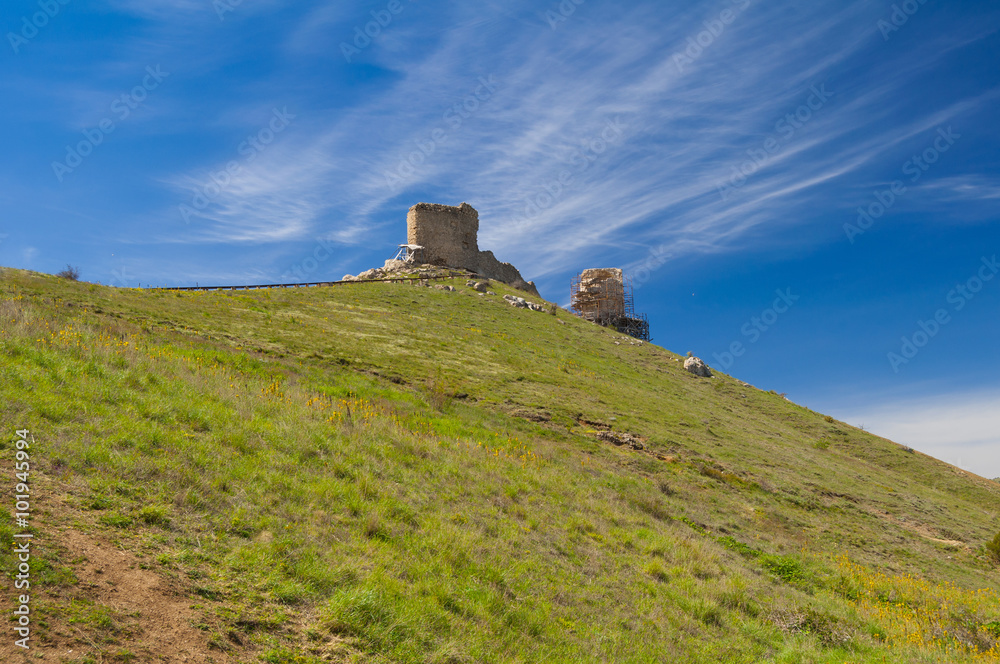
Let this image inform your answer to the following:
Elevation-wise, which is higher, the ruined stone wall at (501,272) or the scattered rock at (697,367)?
the ruined stone wall at (501,272)

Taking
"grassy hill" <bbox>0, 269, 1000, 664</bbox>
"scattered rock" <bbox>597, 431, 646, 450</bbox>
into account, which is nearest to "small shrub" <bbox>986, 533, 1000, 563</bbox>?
"grassy hill" <bbox>0, 269, 1000, 664</bbox>

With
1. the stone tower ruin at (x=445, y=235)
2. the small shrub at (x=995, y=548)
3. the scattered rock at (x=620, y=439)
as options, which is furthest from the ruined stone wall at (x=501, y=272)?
the small shrub at (x=995, y=548)

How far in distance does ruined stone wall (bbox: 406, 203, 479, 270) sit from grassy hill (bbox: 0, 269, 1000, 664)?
3499 centimetres

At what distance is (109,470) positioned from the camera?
A: 6.98 m

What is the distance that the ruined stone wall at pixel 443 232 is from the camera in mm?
57000

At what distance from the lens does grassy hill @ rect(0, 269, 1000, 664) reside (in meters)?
5.57

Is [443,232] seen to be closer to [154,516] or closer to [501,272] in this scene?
[501,272]

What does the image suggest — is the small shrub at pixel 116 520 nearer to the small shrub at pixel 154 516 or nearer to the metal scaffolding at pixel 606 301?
the small shrub at pixel 154 516

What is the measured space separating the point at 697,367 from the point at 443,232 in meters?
29.7

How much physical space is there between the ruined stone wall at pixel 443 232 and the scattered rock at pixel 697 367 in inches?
1056

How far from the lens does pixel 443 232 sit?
57.8 m

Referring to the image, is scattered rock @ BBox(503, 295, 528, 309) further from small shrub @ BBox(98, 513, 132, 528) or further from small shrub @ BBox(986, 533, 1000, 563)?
small shrub @ BBox(98, 513, 132, 528)

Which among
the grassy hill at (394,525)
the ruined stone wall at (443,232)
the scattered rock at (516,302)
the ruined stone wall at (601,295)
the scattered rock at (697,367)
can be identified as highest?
the ruined stone wall at (443,232)

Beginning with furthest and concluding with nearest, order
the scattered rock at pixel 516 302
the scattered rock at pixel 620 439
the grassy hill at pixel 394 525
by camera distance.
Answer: the scattered rock at pixel 516 302, the scattered rock at pixel 620 439, the grassy hill at pixel 394 525
